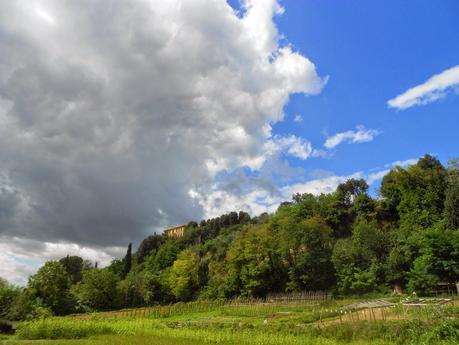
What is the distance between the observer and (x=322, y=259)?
4856cm

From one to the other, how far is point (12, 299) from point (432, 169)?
52.9 metres

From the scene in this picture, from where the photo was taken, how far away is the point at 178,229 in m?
125

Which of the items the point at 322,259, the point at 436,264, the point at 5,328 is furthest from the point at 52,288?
the point at 436,264

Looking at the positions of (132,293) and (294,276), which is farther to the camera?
(132,293)

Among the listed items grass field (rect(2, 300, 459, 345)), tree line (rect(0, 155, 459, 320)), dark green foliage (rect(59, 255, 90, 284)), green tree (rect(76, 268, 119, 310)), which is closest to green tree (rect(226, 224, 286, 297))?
tree line (rect(0, 155, 459, 320))

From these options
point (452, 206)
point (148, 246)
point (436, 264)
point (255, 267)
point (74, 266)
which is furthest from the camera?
point (148, 246)

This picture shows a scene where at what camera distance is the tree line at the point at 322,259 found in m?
40.4

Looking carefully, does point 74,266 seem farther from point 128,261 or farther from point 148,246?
point 148,246

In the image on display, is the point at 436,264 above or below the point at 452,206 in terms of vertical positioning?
below

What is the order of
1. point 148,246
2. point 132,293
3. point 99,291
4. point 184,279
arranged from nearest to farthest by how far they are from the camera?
point 99,291 → point 184,279 → point 132,293 → point 148,246

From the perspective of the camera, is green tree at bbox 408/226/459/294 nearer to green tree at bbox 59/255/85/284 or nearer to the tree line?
the tree line

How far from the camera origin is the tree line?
40406 mm

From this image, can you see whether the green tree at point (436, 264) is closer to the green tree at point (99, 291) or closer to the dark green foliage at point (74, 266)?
the green tree at point (99, 291)

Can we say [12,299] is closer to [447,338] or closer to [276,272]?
[276,272]
